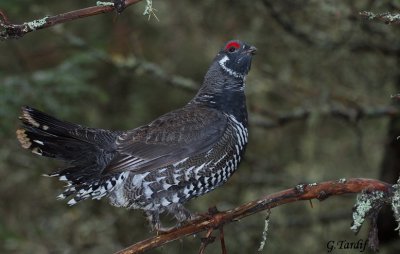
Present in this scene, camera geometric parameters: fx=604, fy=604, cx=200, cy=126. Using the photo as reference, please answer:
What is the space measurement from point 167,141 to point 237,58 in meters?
1.13

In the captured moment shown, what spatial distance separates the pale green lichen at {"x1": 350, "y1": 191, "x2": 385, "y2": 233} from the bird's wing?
5.22 feet

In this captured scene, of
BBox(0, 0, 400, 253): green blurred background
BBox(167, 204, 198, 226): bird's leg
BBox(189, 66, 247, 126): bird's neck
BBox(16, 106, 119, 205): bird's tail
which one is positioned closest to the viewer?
BBox(16, 106, 119, 205): bird's tail

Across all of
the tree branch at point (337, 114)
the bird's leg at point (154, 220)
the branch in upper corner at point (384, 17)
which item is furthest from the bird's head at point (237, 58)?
the branch in upper corner at point (384, 17)

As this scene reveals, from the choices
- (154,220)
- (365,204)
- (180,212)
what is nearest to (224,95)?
(180,212)

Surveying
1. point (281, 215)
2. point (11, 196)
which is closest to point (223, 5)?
point (281, 215)

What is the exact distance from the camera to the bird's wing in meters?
4.52

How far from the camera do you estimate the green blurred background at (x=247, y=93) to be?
5.93 meters

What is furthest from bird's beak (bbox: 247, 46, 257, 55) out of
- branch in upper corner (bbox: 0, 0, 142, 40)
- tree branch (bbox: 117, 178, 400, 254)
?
branch in upper corner (bbox: 0, 0, 142, 40)

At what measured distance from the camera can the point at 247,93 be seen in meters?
6.70

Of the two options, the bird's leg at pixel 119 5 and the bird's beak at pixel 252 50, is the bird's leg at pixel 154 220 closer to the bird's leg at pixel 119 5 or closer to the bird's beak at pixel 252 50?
the bird's beak at pixel 252 50

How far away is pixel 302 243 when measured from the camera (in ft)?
23.9

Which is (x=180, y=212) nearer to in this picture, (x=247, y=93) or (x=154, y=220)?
(x=154, y=220)

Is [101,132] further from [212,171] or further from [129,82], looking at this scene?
[129,82]

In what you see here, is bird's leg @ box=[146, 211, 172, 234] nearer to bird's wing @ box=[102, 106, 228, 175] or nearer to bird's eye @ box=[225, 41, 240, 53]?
bird's wing @ box=[102, 106, 228, 175]
